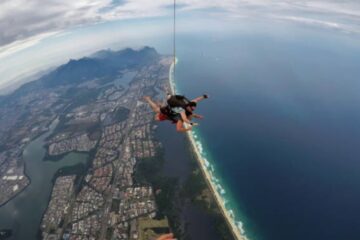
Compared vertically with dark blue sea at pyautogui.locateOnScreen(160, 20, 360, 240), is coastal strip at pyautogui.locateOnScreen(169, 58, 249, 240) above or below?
above

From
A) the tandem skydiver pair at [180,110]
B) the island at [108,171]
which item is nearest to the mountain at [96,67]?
the island at [108,171]

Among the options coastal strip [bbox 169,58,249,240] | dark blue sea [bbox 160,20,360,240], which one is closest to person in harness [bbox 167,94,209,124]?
coastal strip [bbox 169,58,249,240]

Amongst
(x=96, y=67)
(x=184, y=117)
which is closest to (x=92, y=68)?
(x=96, y=67)

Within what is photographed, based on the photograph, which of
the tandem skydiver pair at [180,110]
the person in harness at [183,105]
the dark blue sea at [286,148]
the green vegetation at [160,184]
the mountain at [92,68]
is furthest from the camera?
the mountain at [92,68]

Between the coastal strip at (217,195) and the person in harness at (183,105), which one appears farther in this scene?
the coastal strip at (217,195)

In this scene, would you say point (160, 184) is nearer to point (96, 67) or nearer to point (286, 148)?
point (286, 148)

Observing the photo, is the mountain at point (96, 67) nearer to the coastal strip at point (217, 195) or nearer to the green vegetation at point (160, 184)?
the green vegetation at point (160, 184)

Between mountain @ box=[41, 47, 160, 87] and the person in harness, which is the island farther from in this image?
mountain @ box=[41, 47, 160, 87]

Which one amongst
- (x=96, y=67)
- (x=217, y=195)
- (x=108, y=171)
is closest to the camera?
(x=217, y=195)
